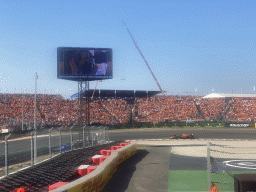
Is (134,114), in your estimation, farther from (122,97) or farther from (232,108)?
(232,108)

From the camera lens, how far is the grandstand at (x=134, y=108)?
61594mm

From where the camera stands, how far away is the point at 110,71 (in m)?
34.0

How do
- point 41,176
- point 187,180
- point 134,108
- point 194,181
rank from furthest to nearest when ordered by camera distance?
1. point 134,108
2. point 187,180
3. point 194,181
4. point 41,176

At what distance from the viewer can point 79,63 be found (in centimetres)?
3228

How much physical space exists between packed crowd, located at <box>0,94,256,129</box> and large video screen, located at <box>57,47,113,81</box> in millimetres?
25872

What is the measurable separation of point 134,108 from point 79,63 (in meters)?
36.7

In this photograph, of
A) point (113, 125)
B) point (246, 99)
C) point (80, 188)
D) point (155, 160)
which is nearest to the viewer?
point (80, 188)

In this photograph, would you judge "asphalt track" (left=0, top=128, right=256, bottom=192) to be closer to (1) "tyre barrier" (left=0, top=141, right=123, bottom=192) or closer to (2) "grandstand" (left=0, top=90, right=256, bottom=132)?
(1) "tyre barrier" (left=0, top=141, right=123, bottom=192)

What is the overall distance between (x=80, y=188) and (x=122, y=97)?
60.9 m

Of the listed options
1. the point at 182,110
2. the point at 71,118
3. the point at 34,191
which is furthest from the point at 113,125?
the point at 34,191

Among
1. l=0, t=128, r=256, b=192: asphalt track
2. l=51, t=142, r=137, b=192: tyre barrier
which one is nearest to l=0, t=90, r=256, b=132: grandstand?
l=0, t=128, r=256, b=192: asphalt track

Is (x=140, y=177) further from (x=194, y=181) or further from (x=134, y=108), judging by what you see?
(x=134, y=108)

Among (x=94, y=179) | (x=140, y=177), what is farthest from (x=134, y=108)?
(x=94, y=179)

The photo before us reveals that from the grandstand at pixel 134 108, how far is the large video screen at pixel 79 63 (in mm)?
27423
